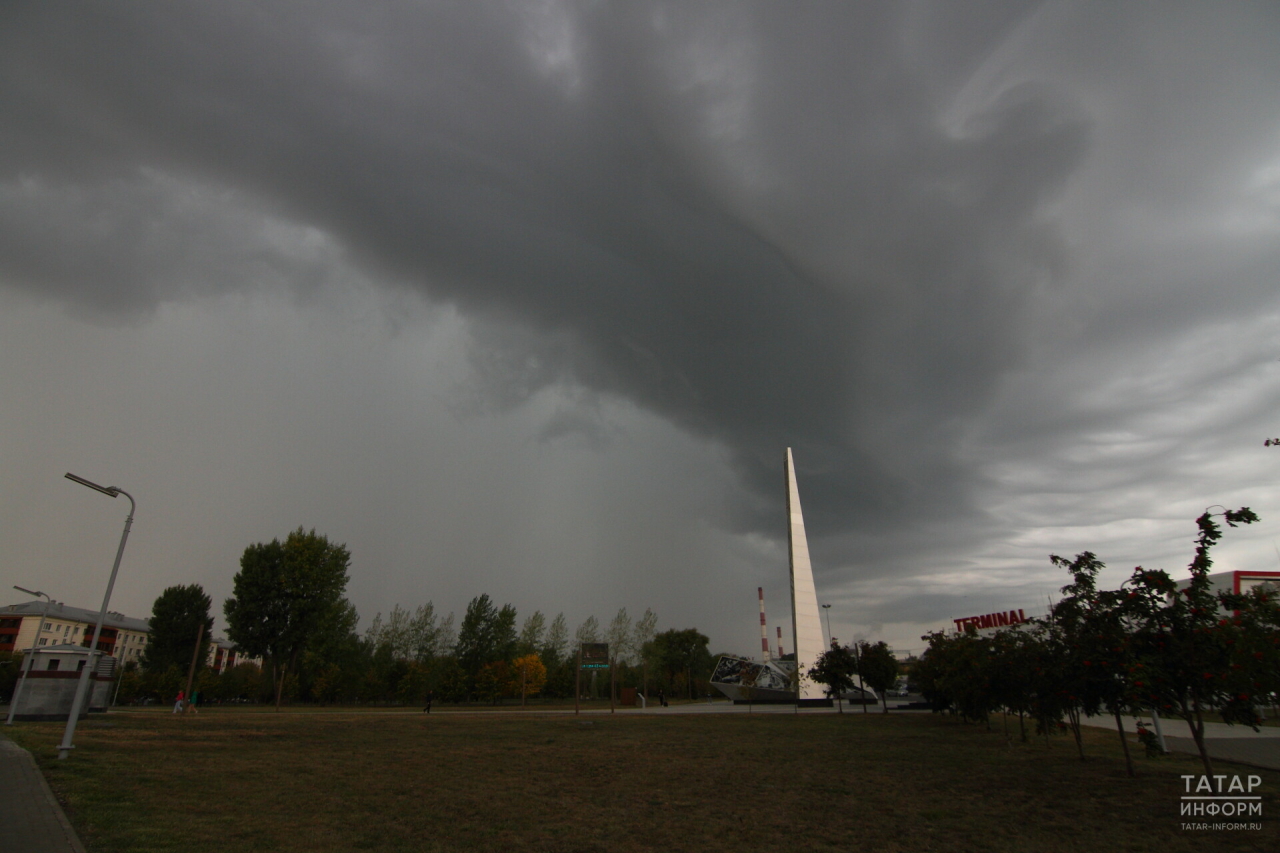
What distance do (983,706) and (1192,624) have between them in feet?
54.1

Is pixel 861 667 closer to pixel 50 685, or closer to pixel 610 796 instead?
pixel 610 796

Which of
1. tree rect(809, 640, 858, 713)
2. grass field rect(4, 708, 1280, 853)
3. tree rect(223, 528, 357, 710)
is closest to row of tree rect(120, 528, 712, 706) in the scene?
tree rect(223, 528, 357, 710)

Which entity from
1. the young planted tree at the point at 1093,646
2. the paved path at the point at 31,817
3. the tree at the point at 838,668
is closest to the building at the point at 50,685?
the paved path at the point at 31,817

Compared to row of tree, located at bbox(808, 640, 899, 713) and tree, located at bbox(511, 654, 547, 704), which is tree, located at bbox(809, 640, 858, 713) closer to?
row of tree, located at bbox(808, 640, 899, 713)

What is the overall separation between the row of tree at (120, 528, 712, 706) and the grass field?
3886cm

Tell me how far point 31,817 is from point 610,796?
36.1ft

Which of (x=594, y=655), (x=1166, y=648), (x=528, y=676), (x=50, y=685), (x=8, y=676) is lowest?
(x=8, y=676)

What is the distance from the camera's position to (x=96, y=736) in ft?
78.5

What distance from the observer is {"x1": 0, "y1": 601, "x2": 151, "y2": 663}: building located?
110 meters

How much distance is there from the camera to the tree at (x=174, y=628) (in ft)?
244

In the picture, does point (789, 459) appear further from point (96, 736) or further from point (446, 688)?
point (96, 736)

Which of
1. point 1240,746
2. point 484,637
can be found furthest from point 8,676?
point 1240,746

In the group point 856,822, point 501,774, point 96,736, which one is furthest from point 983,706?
point 96,736

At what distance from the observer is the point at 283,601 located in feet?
216
